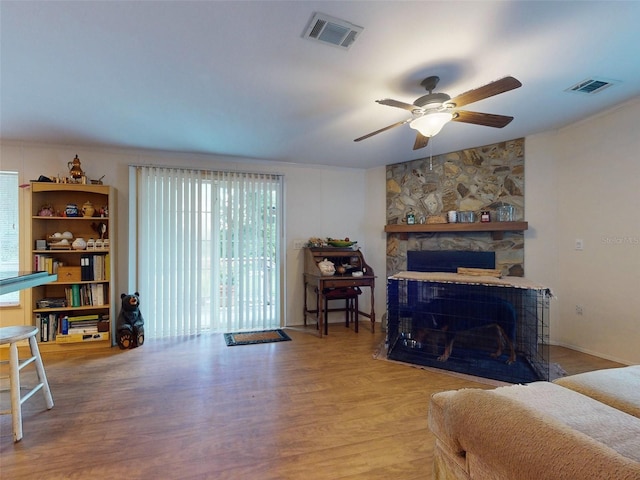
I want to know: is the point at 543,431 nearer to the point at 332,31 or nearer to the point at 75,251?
the point at 332,31

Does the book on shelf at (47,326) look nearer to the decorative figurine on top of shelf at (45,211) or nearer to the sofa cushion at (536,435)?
the decorative figurine on top of shelf at (45,211)

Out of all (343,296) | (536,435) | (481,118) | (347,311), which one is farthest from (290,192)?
(536,435)

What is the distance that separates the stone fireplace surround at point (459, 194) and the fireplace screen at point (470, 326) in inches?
32.1

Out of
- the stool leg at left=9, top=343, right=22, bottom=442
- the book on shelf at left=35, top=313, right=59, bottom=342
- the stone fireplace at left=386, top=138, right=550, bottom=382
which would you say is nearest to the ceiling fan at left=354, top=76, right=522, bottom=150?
the stone fireplace at left=386, top=138, right=550, bottom=382

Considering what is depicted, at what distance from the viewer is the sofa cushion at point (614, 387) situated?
1106 mm

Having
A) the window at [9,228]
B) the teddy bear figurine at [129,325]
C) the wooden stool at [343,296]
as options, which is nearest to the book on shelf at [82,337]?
the teddy bear figurine at [129,325]

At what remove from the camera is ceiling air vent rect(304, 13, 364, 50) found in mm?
1636

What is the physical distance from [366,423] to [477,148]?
11.1 feet

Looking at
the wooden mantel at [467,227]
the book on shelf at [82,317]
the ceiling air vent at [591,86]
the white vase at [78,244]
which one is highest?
the ceiling air vent at [591,86]

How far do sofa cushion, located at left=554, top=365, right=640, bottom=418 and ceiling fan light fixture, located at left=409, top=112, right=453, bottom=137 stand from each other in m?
1.69

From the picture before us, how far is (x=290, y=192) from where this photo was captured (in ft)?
14.7

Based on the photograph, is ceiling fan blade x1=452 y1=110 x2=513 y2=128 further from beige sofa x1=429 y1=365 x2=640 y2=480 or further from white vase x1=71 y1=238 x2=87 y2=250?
white vase x1=71 y1=238 x2=87 y2=250

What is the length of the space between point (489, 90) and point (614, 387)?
1574 millimetres

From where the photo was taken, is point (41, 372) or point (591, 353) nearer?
point (41, 372)
